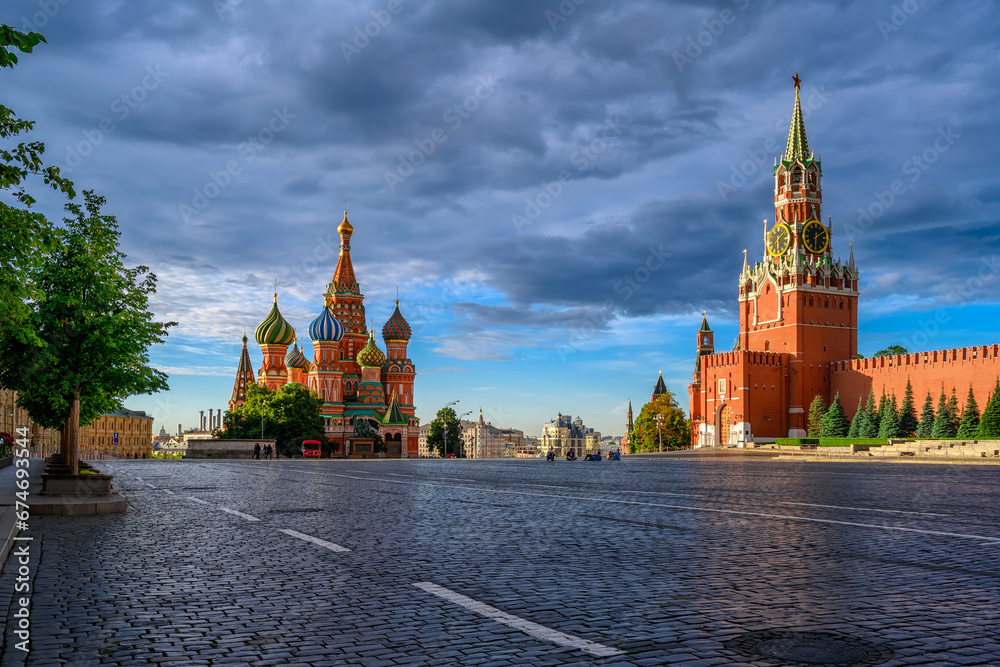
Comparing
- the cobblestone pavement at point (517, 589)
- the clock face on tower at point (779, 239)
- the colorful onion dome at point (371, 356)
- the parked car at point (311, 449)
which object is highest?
the clock face on tower at point (779, 239)

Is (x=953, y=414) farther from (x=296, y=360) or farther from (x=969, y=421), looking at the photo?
(x=296, y=360)

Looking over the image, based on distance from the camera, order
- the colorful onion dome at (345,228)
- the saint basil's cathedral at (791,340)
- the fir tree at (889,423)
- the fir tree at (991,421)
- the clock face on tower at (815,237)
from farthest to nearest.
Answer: the colorful onion dome at (345,228)
the clock face on tower at (815,237)
the saint basil's cathedral at (791,340)
the fir tree at (889,423)
the fir tree at (991,421)

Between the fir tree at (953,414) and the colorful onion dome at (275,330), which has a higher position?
the colorful onion dome at (275,330)

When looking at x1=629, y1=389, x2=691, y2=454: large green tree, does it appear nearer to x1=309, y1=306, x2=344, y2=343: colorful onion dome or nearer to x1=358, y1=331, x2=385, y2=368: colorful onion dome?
x1=358, y1=331, x2=385, y2=368: colorful onion dome

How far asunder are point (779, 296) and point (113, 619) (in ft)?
280

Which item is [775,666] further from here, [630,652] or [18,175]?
[18,175]

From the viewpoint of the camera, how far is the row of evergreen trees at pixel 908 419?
185 feet

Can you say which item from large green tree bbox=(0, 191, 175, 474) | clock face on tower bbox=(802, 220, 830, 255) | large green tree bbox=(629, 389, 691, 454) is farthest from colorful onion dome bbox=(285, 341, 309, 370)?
large green tree bbox=(0, 191, 175, 474)

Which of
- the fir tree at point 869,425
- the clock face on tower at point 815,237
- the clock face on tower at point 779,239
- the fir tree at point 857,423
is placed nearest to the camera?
the fir tree at point 869,425

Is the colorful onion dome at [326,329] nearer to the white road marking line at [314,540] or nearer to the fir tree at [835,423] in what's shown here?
the fir tree at [835,423]

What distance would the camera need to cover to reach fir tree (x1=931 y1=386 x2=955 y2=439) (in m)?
60.7

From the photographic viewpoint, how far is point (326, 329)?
8469 centimetres

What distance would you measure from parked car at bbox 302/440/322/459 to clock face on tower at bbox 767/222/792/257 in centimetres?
4950

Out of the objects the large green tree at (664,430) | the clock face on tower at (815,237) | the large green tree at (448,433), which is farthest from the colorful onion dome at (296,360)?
the clock face on tower at (815,237)
